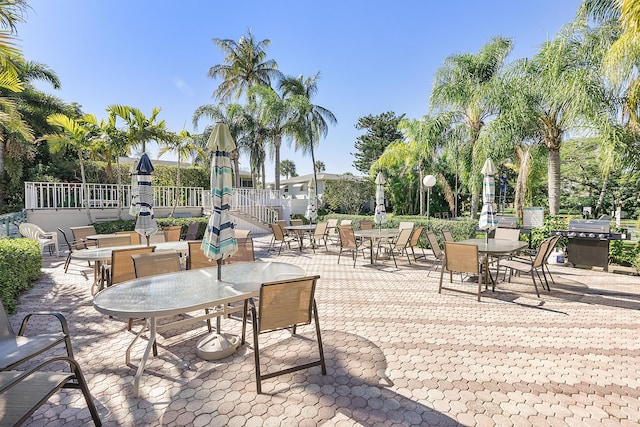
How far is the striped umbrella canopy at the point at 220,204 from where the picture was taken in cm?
332

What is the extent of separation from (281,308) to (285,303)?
0.18ft

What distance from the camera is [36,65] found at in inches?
608

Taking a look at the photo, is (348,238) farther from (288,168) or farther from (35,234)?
(288,168)

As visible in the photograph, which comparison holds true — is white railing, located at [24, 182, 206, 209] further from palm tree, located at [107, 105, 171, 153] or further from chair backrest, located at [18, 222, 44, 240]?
chair backrest, located at [18, 222, 44, 240]

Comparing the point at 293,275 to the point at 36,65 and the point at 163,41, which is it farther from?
the point at 36,65

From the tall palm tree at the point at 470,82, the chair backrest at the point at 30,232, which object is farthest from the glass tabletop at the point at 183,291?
the tall palm tree at the point at 470,82

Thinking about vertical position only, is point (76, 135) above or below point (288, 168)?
below

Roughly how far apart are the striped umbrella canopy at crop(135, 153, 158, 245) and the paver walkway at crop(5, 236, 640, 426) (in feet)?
4.87

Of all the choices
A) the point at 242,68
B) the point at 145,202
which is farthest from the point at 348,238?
the point at 242,68

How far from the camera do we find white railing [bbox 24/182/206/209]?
1148 cm

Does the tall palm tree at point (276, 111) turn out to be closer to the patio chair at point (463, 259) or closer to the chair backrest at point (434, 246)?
the chair backrest at point (434, 246)

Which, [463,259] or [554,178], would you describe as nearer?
[463,259]

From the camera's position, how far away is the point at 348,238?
830cm

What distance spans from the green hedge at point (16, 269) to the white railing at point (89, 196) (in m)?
6.86
